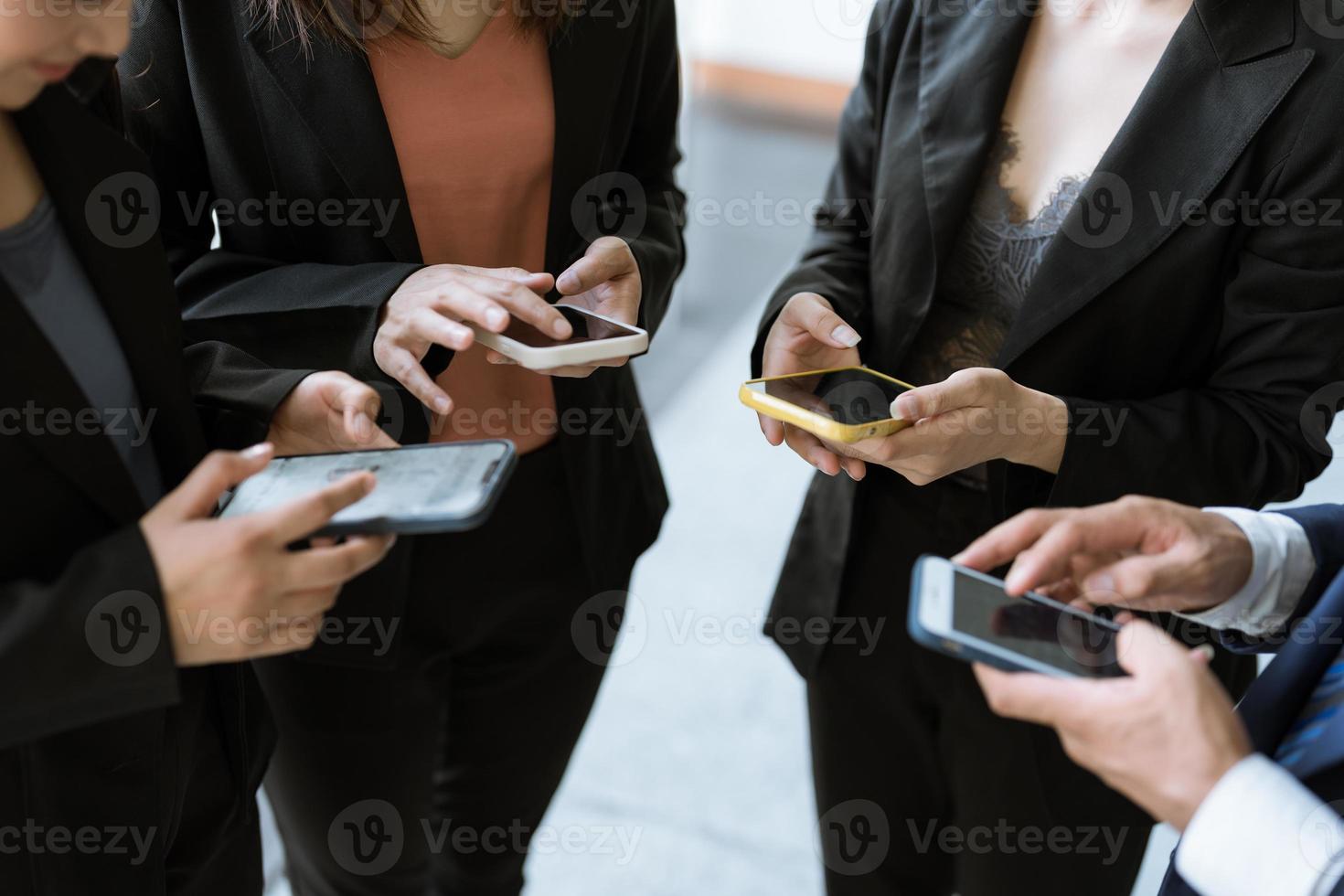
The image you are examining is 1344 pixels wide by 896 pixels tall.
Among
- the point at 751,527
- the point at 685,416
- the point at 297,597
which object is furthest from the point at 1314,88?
the point at 685,416

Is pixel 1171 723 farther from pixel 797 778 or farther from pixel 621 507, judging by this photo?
pixel 797 778

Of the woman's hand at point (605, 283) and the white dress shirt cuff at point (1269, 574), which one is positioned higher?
the woman's hand at point (605, 283)

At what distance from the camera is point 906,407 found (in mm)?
968

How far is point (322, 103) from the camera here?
1030mm

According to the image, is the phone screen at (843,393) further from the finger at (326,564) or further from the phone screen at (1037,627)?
the finger at (326,564)

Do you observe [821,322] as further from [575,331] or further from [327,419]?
[327,419]

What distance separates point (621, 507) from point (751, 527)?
150 centimetres

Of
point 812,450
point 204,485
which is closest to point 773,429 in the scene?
point 812,450

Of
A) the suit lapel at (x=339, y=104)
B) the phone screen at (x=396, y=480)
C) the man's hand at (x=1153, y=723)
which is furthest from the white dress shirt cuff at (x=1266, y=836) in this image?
the suit lapel at (x=339, y=104)

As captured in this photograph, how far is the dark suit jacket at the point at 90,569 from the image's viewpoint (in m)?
0.67

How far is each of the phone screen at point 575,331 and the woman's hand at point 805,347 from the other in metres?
0.21

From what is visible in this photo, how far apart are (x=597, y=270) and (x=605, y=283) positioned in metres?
0.04

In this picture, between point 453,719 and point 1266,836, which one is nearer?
point 1266,836

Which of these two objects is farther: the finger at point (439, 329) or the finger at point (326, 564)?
the finger at point (439, 329)
